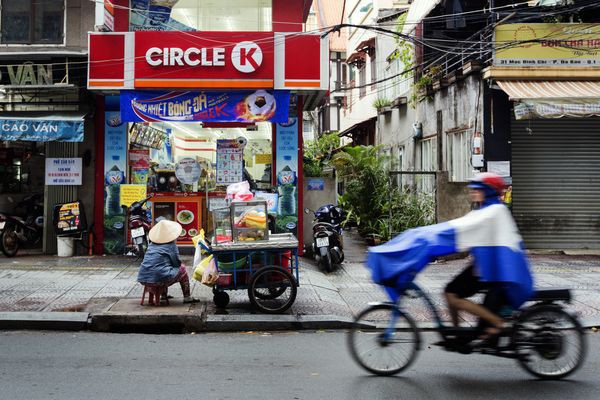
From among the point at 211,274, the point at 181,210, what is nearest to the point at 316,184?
the point at 181,210

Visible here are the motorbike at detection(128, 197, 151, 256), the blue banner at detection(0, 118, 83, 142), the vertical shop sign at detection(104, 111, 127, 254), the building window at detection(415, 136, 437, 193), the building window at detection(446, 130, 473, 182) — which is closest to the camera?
the motorbike at detection(128, 197, 151, 256)

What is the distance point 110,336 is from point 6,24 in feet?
29.2

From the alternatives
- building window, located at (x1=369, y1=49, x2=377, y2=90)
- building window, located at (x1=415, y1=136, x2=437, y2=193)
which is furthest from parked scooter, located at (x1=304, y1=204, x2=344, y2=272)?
building window, located at (x1=369, y1=49, x2=377, y2=90)

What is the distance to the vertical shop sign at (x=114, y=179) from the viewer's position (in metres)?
13.3

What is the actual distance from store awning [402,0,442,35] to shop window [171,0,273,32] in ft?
16.6

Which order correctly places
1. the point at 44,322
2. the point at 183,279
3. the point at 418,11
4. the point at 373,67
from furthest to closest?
the point at 373,67
the point at 418,11
the point at 183,279
the point at 44,322

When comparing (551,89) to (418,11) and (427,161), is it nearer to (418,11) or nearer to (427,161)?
(427,161)

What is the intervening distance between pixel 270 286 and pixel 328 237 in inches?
143

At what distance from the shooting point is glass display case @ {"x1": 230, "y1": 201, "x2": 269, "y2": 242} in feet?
27.6

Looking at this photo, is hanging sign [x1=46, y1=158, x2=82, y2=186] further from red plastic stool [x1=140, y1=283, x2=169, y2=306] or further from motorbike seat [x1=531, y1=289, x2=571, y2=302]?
motorbike seat [x1=531, y1=289, x2=571, y2=302]

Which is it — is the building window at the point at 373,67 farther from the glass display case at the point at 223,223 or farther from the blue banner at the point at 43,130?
the glass display case at the point at 223,223

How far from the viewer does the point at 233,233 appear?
27.6 feet

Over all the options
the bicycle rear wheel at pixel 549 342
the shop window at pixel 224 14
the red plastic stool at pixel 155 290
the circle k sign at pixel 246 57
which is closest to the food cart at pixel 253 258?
the red plastic stool at pixel 155 290

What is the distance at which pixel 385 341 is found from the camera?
564 cm
